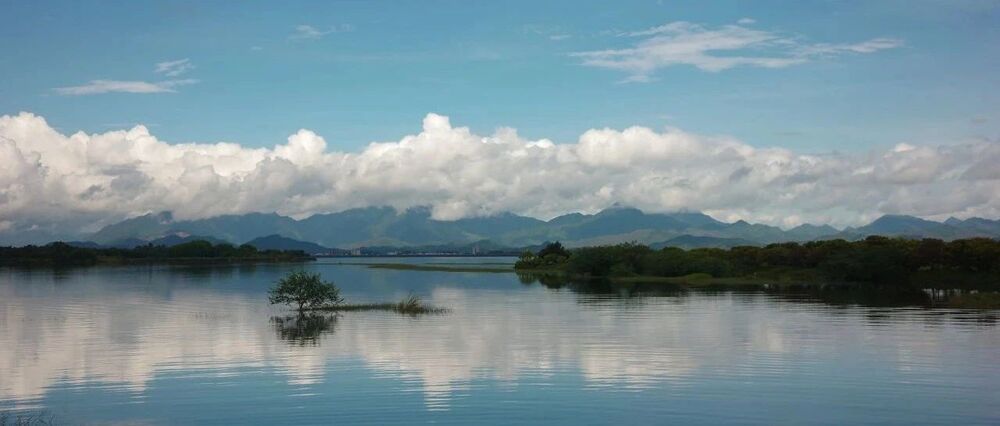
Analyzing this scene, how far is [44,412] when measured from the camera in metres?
27.6

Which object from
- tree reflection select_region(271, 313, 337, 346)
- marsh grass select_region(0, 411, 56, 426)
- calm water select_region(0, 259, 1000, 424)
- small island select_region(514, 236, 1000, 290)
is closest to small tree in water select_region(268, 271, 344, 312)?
calm water select_region(0, 259, 1000, 424)

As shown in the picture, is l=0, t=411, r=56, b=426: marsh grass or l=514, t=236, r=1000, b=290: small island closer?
l=0, t=411, r=56, b=426: marsh grass

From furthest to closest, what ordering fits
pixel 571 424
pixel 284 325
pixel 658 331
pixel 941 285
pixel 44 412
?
pixel 941 285, pixel 284 325, pixel 658 331, pixel 44 412, pixel 571 424

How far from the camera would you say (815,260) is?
116 metres

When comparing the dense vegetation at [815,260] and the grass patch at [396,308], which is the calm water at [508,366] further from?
the dense vegetation at [815,260]

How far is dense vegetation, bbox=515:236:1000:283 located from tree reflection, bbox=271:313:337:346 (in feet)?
233

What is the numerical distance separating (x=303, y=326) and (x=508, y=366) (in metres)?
21.8

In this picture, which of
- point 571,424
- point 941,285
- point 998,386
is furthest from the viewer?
point 941,285

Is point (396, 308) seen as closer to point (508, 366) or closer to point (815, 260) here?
point (508, 366)

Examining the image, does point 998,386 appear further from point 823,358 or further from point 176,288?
point 176,288

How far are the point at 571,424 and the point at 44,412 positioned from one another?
16316 mm

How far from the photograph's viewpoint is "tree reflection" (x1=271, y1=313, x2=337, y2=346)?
155 ft

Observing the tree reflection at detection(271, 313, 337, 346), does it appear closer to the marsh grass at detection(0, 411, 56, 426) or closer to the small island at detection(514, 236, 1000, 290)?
the marsh grass at detection(0, 411, 56, 426)

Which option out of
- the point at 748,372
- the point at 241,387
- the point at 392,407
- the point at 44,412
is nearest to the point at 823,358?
the point at 748,372
